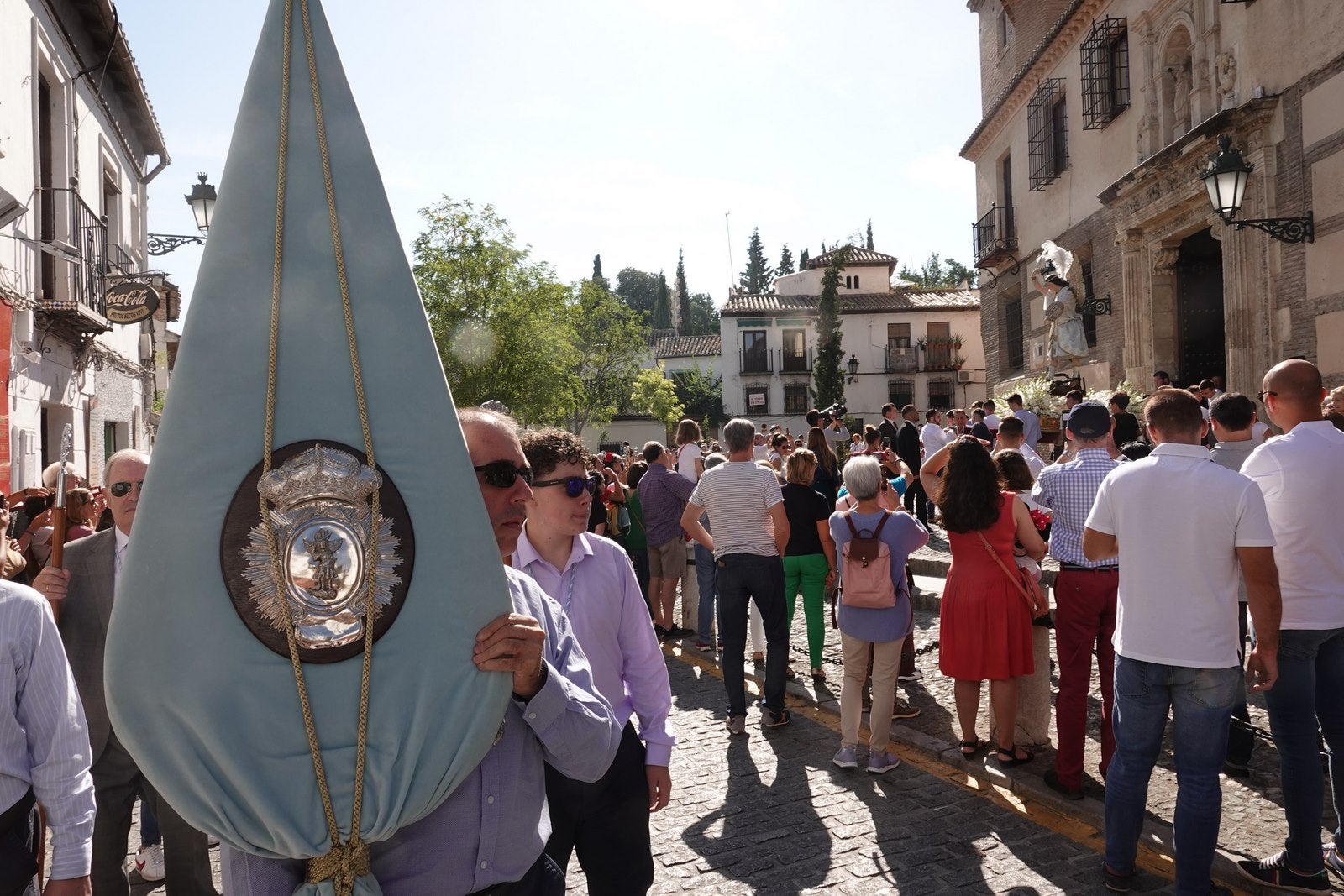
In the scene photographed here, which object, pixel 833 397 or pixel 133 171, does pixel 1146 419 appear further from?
pixel 833 397

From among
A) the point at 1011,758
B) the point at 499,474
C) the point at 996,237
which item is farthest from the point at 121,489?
the point at 996,237

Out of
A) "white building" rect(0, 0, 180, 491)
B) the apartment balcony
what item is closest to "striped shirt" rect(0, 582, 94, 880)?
"white building" rect(0, 0, 180, 491)

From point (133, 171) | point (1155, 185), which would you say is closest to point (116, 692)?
point (1155, 185)

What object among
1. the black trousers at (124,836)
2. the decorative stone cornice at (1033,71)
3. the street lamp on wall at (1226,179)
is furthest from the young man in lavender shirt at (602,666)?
the decorative stone cornice at (1033,71)

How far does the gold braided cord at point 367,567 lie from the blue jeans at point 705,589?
7355 millimetres

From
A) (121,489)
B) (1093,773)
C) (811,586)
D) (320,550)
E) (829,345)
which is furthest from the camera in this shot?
(829,345)

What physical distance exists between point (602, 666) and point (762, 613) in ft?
12.2

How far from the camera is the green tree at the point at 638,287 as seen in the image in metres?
109

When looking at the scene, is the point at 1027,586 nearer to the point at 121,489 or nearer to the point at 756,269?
the point at 121,489

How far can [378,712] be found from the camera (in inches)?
61.7

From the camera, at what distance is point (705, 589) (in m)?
9.20

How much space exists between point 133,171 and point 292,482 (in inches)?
813

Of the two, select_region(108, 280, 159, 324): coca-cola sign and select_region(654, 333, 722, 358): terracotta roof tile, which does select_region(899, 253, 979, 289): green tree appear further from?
select_region(108, 280, 159, 324): coca-cola sign

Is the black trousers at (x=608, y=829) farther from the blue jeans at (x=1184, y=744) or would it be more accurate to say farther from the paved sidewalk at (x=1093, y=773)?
the paved sidewalk at (x=1093, y=773)
